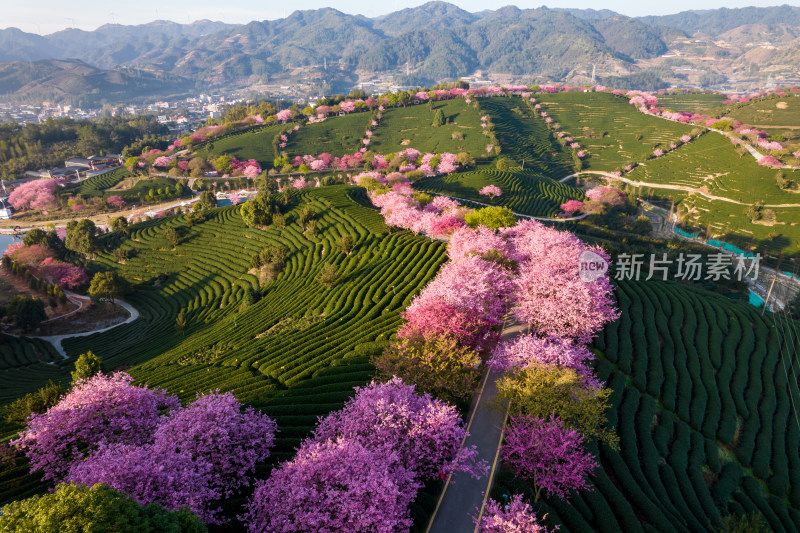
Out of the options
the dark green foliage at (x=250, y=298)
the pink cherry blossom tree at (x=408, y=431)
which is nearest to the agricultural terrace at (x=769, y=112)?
the dark green foliage at (x=250, y=298)

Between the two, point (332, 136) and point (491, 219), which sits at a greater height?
point (332, 136)

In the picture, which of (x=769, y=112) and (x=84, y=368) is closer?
(x=84, y=368)

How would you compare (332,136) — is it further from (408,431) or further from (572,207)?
(408,431)

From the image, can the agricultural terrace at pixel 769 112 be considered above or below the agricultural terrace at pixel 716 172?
above

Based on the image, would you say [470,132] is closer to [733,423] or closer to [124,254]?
[124,254]

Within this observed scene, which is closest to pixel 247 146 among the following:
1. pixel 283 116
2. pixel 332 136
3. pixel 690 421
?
pixel 283 116

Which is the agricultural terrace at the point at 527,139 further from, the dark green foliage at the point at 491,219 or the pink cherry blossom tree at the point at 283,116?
the dark green foliage at the point at 491,219
